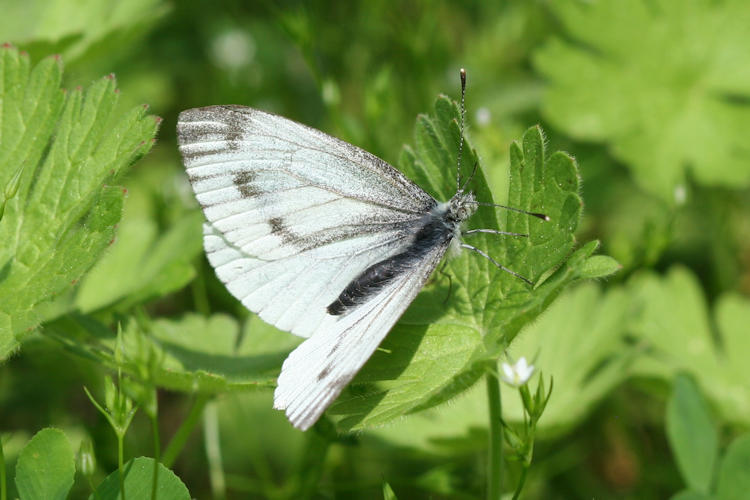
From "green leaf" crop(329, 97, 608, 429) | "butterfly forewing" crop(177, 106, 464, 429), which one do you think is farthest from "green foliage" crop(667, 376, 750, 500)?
"butterfly forewing" crop(177, 106, 464, 429)

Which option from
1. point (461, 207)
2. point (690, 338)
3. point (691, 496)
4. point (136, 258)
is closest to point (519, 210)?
point (461, 207)

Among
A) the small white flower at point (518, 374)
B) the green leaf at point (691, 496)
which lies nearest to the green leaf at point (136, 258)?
the small white flower at point (518, 374)

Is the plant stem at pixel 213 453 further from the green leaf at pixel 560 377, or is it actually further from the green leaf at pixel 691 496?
the green leaf at pixel 691 496

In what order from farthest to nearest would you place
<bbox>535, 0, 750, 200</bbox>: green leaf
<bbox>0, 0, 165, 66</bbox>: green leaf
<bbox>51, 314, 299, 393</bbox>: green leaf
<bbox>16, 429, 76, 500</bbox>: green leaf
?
<bbox>535, 0, 750, 200</bbox>: green leaf → <bbox>0, 0, 165, 66</bbox>: green leaf → <bbox>51, 314, 299, 393</bbox>: green leaf → <bbox>16, 429, 76, 500</bbox>: green leaf

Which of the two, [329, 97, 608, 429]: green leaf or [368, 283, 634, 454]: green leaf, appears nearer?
[329, 97, 608, 429]: green leaf

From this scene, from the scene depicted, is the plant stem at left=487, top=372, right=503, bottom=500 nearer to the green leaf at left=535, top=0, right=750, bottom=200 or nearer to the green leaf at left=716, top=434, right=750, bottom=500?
the green leaf at left=716, top=434, right=750, bottom=500

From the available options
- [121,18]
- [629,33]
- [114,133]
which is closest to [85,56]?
[121,18]

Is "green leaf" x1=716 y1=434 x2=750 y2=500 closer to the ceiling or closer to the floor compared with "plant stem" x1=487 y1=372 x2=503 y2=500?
closer to the floor

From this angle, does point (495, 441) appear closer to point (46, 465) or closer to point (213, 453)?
point (46, 465)
